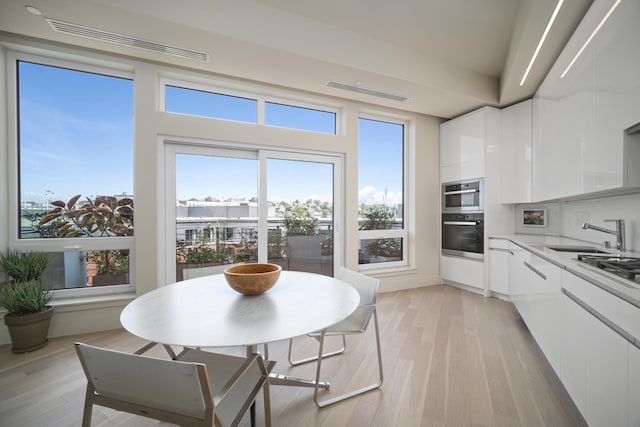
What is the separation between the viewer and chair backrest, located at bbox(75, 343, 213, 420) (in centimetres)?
90

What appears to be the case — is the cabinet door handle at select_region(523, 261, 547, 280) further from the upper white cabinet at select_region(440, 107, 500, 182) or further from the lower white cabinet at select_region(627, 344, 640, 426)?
the upper white cabinet at select_region(440, 107, 500, 182)

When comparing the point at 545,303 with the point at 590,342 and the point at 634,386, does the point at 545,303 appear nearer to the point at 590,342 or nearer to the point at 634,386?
the point at 590,342

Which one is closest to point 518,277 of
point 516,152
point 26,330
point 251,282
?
point 516,152

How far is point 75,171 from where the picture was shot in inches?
115

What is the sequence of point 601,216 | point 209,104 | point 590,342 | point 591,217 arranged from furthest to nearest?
1. point 209,104
2. point 591,217
3. point 601,216
4. point 590,342

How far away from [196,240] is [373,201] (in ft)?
8.40

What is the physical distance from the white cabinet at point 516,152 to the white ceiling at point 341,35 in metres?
0.41

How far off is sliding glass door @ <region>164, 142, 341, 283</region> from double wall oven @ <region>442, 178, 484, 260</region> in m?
1.88

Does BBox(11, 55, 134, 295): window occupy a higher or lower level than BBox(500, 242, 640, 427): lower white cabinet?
higher

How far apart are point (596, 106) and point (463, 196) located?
2.44m

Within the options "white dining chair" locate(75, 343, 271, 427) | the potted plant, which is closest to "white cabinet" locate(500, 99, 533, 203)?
"white dining chair" locate(75, 343, 271, 427)

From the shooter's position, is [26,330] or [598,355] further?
[26,330]

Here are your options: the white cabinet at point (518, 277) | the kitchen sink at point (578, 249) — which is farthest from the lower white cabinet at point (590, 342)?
the white cabinet at point (518, 277)

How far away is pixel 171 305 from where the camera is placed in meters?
1.45
